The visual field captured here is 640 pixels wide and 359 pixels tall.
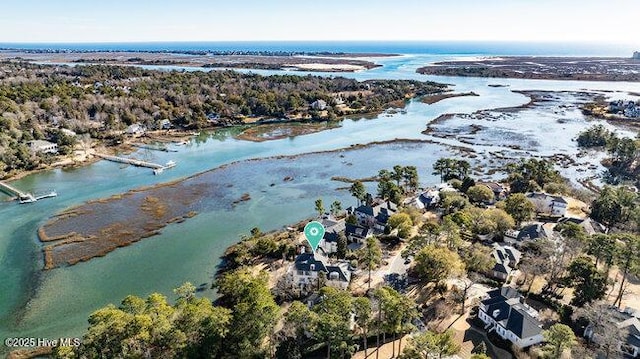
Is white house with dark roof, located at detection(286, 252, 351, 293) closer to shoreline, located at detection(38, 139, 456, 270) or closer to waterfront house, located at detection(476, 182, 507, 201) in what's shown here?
shoreline, located at detection(38, 139, 456, 270)

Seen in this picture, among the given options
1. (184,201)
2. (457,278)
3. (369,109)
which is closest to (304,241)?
(457,278)

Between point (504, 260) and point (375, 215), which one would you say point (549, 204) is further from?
point (375, 215)

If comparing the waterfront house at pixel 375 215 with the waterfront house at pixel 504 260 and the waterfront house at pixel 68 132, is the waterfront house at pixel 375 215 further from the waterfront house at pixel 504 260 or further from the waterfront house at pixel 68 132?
the waterfront house at pixel 68 132

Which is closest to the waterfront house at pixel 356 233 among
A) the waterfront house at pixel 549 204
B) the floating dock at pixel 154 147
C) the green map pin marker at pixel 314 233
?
the green map pin marker at pixel 314 233

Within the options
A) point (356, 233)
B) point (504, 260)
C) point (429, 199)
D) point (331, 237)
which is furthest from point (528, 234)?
point (331, 237)

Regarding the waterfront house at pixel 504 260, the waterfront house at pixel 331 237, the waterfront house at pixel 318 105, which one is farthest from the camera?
the waterfront house at pixel 318 105

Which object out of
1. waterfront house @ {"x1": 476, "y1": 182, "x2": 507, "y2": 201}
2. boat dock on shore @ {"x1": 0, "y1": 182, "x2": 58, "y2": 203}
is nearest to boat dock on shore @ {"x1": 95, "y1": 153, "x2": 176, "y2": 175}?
boat dock on shore @ {"x1": 0, "y1": 182, "x2": 58, "y2": 203}
